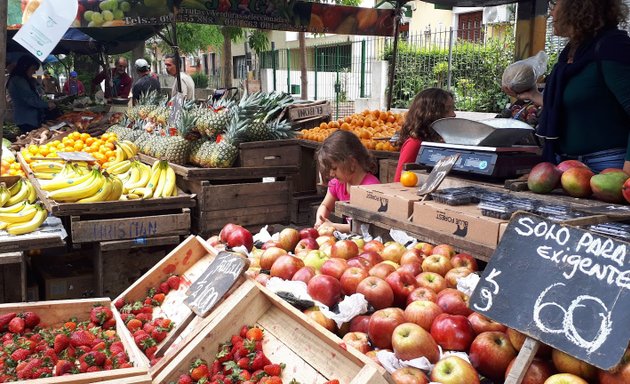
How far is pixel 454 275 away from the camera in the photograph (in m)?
2.41

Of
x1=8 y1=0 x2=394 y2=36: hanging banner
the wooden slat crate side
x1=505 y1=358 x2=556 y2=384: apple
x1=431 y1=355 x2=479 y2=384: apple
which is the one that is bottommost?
the wooden slat crate side

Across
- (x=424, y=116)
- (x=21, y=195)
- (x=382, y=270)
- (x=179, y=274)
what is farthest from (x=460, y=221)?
(x=21, y=195)

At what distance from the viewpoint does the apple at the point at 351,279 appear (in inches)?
93.5

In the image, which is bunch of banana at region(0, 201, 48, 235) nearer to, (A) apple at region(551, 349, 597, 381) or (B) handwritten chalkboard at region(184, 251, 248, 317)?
(B) handwritten chalkboard at region(184, 251, 248, 317)

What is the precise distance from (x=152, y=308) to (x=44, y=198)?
2169 millimetres

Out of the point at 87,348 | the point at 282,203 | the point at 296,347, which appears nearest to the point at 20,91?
the point at 282,203

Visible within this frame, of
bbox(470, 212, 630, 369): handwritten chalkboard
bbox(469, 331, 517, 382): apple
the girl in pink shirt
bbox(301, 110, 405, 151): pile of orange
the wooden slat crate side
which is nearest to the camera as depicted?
bbox(470, 212, 630, 369): handwritten chalkboard

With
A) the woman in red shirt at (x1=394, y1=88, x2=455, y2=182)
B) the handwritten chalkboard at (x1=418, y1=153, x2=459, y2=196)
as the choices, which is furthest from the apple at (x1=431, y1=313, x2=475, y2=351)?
the woman in red shirt at (x1=394, y1=88, x2=455, y2=182)

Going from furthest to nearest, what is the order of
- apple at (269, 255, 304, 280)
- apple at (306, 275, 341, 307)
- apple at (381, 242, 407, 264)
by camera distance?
apple at (381, 242, 407, 264)
apple at (269, 255, 304, 280)
apple at (306, 275, 341, 307)

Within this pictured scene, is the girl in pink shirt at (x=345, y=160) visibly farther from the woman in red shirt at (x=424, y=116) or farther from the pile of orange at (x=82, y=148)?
the pile of orange at (x=82, y=148)

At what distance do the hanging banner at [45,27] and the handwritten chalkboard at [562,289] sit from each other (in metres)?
3.16

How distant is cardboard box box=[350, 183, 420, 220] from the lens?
300 cm

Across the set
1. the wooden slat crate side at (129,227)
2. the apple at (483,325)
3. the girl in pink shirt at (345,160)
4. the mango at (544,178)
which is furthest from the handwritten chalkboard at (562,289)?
the wooden slat crate side at (129,227)

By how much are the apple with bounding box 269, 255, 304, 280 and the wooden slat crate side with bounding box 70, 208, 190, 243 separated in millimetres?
2218
